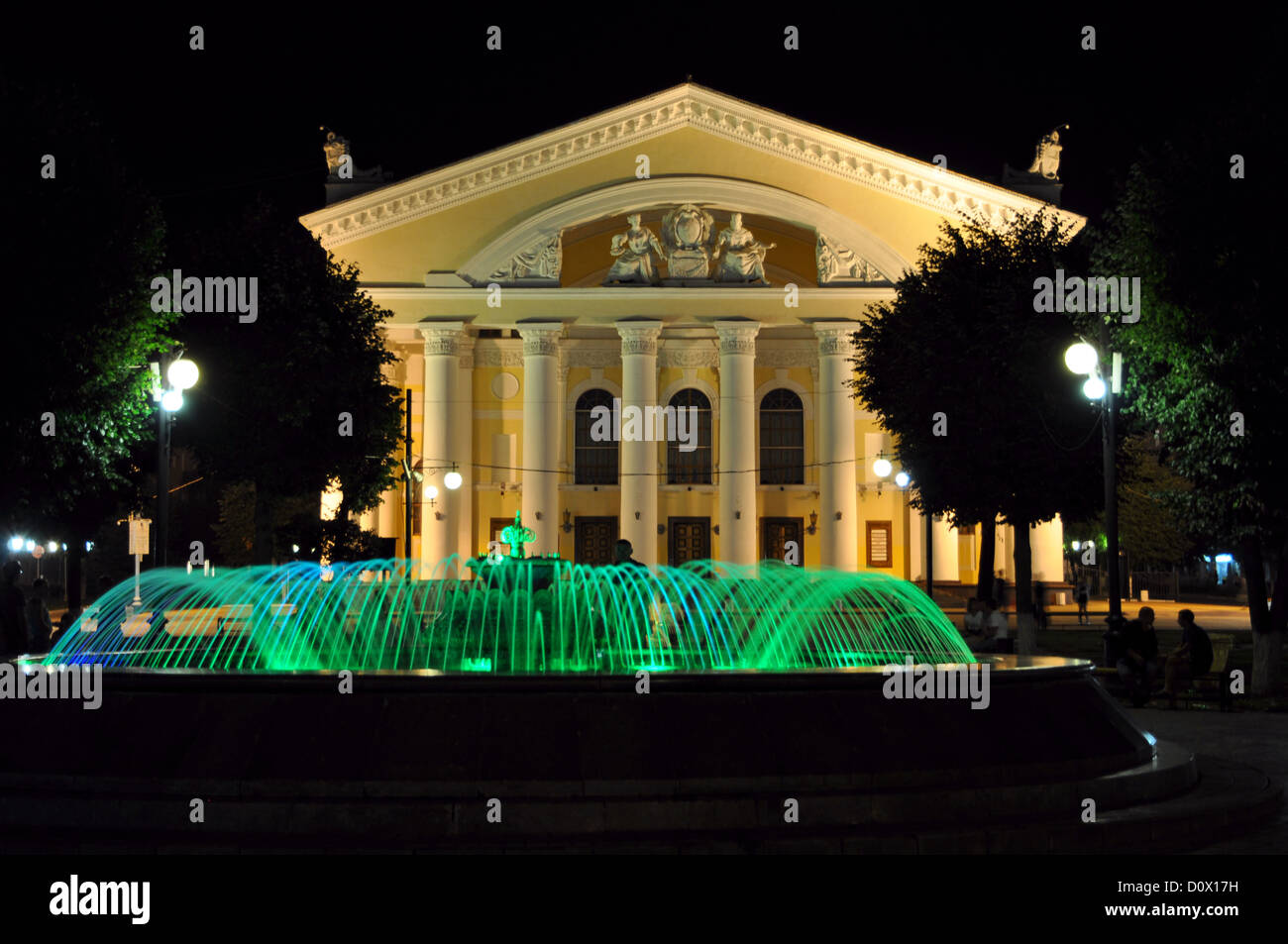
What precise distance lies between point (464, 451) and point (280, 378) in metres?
15.8

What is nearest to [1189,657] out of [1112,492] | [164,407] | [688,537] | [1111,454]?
[1112,492]

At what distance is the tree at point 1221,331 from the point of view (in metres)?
17.9

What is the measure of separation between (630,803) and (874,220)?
3750 cm

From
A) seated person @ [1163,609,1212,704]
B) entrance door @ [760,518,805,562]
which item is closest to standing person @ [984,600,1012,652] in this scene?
seated person @ [1163,609,1212,704]

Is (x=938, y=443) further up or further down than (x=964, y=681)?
further up

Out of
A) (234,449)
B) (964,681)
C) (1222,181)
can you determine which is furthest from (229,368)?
(964,681)

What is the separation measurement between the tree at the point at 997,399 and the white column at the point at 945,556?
49.7ft

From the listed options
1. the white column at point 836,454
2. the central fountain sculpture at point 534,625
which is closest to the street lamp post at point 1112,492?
the central fountain sculpture at point 534,625

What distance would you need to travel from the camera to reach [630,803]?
8422 millimetres

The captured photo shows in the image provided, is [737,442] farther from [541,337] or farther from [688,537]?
[541,337]

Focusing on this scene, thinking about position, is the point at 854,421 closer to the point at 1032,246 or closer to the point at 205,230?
the point at 1032,246

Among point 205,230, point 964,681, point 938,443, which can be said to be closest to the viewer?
point 964,681
